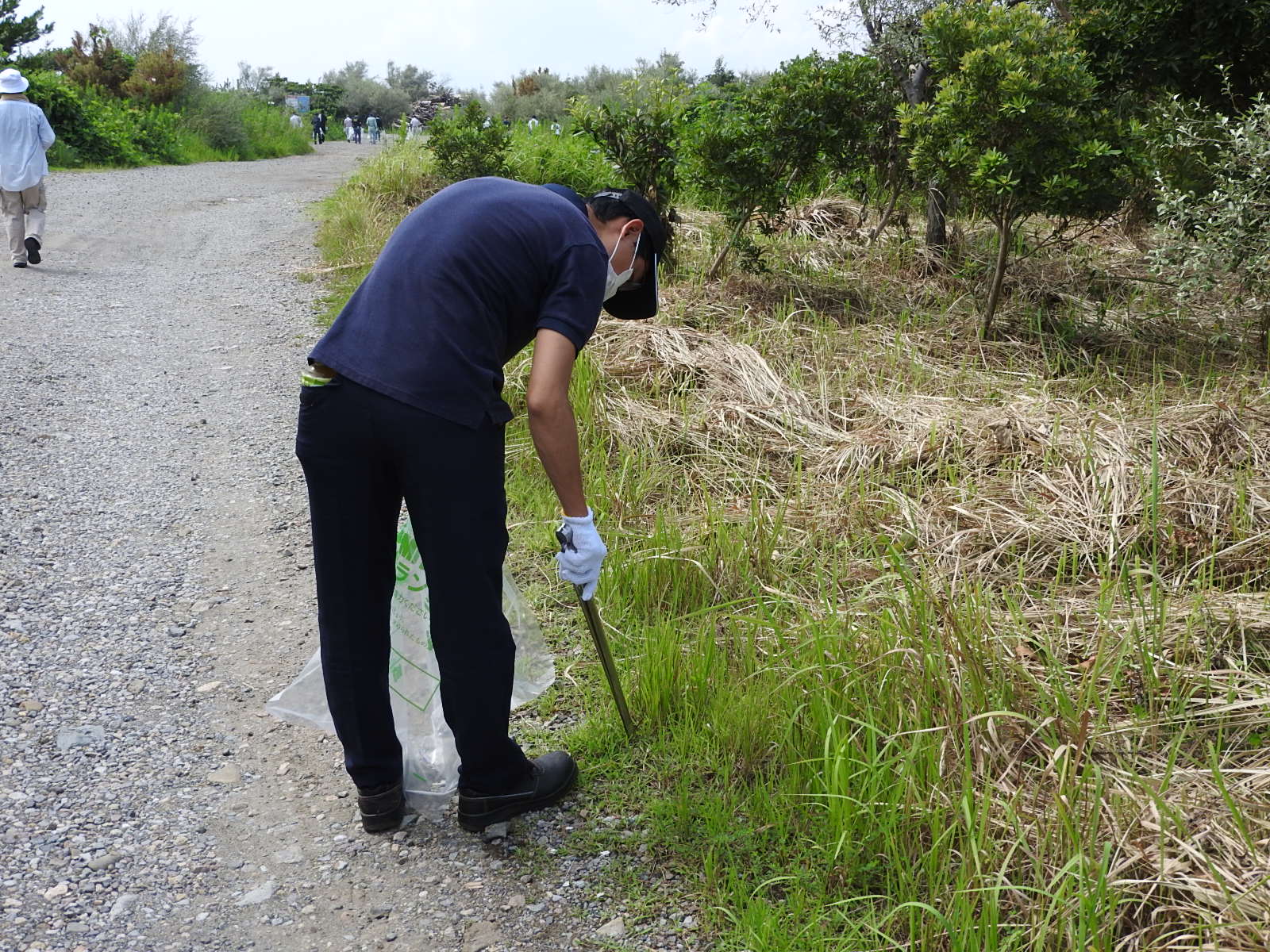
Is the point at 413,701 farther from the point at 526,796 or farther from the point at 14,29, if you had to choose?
the point at 14,29

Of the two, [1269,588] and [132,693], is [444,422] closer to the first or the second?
[132,693]

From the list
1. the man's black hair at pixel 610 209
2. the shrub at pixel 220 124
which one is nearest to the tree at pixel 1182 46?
the man's black hair at pixel 610 209

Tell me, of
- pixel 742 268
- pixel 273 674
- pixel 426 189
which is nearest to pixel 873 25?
pixel 742 268

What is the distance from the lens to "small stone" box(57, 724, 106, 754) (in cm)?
311

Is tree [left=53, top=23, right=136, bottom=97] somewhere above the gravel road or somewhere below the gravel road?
above

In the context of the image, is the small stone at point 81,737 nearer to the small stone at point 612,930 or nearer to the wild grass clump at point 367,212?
the small stone at point 612,930

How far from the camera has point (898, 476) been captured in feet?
14.4

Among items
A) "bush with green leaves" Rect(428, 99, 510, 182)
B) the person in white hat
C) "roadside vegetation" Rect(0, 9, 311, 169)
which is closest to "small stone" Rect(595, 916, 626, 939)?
the person in white hat

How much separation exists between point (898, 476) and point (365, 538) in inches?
99.9

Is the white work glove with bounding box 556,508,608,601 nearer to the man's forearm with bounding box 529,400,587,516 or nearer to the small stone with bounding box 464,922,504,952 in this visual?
the man's forearm with bounding box 529,400,587,516

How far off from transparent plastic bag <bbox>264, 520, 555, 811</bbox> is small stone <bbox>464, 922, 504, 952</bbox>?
471mm

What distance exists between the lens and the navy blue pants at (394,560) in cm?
234

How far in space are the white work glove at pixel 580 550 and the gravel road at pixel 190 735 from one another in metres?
0.66

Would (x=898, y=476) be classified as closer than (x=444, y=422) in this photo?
No
